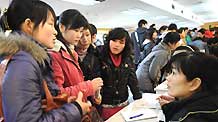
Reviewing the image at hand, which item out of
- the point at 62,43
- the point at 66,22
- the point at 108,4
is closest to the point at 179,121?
the point at 62,43

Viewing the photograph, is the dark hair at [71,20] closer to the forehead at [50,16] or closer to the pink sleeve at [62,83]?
the pink sleeve at [62,83]

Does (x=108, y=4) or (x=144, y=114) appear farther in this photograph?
(x=108, y=4)

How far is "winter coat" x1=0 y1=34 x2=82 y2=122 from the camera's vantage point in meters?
0.91

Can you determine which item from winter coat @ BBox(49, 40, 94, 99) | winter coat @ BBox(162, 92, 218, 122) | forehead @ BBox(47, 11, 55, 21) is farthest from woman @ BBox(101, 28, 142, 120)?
forehead @ BBox(47, 11, 55, 21)

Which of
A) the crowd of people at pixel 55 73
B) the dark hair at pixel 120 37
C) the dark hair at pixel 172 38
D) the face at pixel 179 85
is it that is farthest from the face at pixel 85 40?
the dark hair at pixel 172 38

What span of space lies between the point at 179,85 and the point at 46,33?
0.67 meters

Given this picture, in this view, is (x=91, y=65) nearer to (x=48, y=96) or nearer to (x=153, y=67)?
(x=153, y=67)

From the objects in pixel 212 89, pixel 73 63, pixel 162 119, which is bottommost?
pixel 162 119

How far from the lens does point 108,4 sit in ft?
26.9

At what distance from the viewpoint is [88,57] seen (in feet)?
7.50

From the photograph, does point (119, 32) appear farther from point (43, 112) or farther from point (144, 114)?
point (43, 112)

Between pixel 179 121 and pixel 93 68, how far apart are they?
1.23m

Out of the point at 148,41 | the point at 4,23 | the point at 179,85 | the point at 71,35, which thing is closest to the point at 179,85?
the point at 179,85

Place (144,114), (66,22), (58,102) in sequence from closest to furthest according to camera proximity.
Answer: (58,102) < (66,22) < (144,114)
